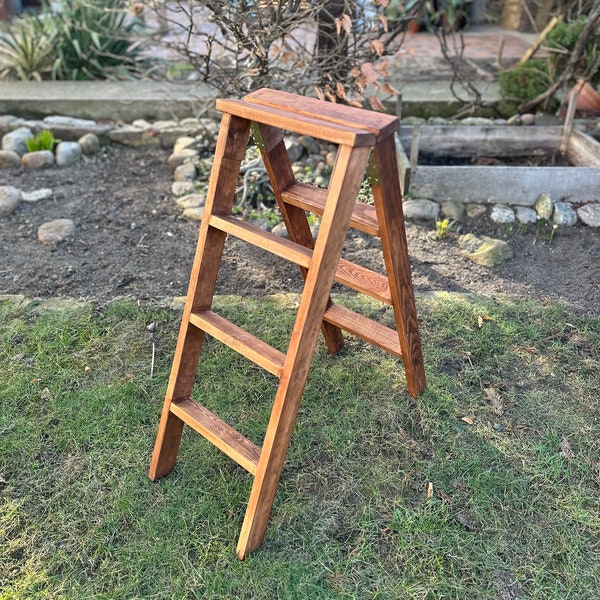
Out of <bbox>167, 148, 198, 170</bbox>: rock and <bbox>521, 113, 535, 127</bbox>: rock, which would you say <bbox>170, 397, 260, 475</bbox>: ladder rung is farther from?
<bbox>521, 113, 535, 127</bbox>: rock

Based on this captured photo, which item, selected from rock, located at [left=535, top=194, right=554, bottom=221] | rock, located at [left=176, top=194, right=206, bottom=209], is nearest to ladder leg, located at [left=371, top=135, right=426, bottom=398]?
rock, located at [left=535, top=194, right=554, bottom=221]

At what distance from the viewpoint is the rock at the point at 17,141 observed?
4797mm

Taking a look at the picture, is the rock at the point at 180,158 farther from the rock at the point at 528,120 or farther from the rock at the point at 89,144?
the rock at the point at 528,120

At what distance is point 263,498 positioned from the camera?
1852 millimetres

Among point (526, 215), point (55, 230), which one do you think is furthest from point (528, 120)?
point (55, 230)

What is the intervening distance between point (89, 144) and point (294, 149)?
6.04 ft

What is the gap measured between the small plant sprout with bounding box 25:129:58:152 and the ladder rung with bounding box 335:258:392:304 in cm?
360

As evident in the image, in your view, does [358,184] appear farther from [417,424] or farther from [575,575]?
[575,575]

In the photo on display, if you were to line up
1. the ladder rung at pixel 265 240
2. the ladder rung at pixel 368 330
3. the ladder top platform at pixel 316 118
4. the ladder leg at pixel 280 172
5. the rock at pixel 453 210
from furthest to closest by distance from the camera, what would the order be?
1. the rock at pixel 453 210
2. the ladder rung at pixel 368 330
3. the ladder leg at pixel 280 172
4. the ladder rung at pixel 265 240
5. the ladder top platform at pixel 316 118

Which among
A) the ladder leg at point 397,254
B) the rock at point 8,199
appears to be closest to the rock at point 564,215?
the ladder leg at point 397,254

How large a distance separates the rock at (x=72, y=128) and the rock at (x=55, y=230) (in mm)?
1590

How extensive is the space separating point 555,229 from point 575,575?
92.4 inches

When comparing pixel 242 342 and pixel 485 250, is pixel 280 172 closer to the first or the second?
pixel 242 342

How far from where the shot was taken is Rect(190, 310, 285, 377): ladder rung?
176cm
